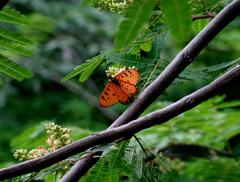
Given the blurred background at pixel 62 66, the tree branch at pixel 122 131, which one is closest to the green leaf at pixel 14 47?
the tree branch at pixel 122 131

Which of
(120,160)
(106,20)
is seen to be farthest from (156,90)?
(106,20)

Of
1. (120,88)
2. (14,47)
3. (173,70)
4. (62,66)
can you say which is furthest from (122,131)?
(62,66)

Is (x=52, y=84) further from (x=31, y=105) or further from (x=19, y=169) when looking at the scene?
(x=19, y=169)

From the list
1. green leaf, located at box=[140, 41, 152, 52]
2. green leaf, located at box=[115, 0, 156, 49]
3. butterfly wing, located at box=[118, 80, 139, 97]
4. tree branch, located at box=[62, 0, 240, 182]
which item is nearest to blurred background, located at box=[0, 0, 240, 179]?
green leaf, located at box=[140, 41, 152, 52]

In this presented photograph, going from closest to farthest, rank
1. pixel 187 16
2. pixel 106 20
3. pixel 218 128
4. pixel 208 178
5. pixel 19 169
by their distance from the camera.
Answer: pixel 187 16 → pixel 19 169 → pixel 208 178 → pixel 218 128 → pixel 106 20

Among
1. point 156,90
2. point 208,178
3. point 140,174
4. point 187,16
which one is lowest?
point 208,178

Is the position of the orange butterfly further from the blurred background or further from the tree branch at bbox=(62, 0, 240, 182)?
the blurred background

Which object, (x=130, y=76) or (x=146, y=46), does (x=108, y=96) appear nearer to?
(x=130, y=76)
